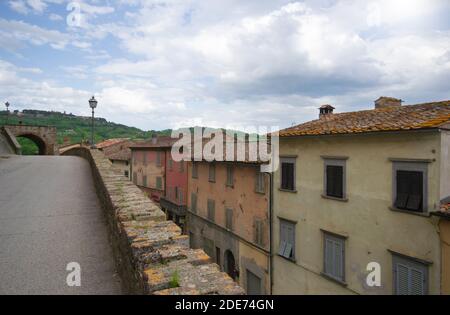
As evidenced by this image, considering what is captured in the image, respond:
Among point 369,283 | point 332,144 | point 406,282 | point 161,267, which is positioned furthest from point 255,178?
point 161,267

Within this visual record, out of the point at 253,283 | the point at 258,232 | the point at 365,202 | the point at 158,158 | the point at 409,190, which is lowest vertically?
the point at 253,283

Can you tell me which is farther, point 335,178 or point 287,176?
point 287,176

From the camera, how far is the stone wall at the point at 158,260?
9.25 feet

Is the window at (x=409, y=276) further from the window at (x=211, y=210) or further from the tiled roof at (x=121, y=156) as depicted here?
the tiled roof at (x=121, y=156)

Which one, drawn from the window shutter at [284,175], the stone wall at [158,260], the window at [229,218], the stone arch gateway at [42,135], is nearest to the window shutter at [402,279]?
the window shutter at [284,175]

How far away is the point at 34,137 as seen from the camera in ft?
138

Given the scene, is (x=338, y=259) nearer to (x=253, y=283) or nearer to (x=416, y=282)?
(x=416, y=282)

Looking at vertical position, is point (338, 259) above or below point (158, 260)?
below

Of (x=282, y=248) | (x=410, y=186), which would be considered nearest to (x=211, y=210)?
(x=282, y=248)

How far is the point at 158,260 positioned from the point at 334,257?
1081cm

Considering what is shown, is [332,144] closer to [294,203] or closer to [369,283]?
[294,203]

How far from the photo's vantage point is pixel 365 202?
442 inches

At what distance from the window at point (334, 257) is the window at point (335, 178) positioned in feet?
5.64
